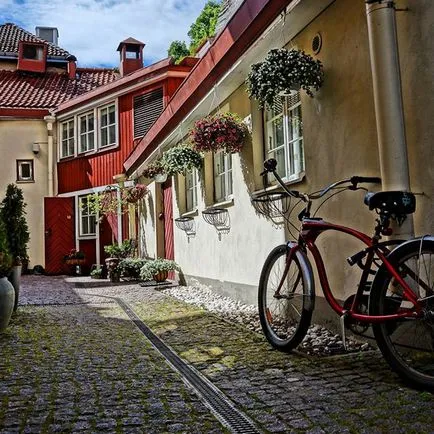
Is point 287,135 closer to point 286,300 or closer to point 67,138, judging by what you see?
point 286,300

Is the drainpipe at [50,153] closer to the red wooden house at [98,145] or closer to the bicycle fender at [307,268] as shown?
the red wooden house at [98,145]

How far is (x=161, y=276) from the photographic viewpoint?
31.7 ft

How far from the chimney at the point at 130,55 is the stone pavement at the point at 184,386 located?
1403cm

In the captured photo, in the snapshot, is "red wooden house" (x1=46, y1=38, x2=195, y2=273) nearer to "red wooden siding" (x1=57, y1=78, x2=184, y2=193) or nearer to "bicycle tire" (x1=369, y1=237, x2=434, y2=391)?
"red wooden siding" (x1=57, y1=78, x2=184, y2=193)

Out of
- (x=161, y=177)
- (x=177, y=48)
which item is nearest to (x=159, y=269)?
(x=161, y=177)

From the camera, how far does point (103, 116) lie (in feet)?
49.8

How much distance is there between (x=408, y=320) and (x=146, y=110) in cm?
1230

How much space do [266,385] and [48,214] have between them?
13.1m

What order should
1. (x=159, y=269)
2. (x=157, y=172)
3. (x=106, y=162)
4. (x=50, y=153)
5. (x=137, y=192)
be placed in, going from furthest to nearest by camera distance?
(x=50, y=153) < (x=106, y=162) < (x=137, y=192) < (x=157, y=172) < (x=159, y=269)

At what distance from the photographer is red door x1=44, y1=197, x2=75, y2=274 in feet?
49.0

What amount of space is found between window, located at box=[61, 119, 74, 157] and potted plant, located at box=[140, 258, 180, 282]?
24.1 feet

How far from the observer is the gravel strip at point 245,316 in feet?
11.9

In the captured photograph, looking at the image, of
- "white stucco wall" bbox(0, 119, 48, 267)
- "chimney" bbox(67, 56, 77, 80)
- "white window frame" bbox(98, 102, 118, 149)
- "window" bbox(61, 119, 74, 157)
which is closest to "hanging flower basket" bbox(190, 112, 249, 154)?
"white window frame" bbox(98, 102, 118, 149)

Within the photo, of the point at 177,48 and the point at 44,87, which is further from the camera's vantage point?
the point at 177,48
